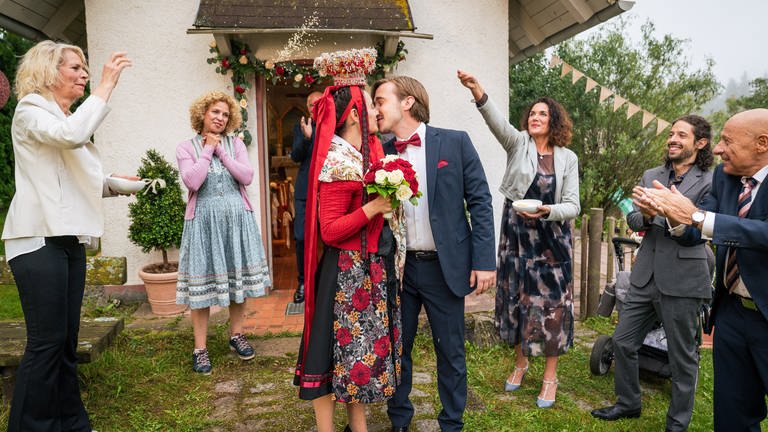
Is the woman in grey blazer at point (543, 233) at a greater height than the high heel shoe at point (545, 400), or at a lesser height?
greater

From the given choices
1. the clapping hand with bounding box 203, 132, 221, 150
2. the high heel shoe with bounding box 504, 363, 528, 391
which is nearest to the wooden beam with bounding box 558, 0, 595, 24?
the high heel shoe with bounding box 504, 363, 528, 391

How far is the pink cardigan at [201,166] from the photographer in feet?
13.0

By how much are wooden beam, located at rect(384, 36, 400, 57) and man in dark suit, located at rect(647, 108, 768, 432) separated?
12.6ft

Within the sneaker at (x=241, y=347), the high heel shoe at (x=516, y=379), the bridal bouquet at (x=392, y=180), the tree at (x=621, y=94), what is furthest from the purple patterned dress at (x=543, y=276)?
the tree at (x=621, y=94)

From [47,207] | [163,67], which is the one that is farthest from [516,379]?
[163,67]

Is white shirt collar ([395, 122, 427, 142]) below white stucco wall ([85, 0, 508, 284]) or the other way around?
below

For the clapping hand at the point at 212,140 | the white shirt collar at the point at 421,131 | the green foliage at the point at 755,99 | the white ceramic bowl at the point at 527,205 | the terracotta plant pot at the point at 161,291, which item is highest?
the green foliage at the point at 755,99

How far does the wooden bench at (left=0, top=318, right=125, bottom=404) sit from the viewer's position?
3.26 meters

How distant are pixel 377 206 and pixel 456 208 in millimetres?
667

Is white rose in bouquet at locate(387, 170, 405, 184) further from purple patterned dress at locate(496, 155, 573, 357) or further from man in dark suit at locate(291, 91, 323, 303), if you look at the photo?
man in dark suit at locate(291, 91, 323, 303)

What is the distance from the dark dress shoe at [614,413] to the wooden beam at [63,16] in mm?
7235

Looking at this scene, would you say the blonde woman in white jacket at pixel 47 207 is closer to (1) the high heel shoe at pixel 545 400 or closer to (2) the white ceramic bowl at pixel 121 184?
(2) the white ceramic bowl at pixel 121 184

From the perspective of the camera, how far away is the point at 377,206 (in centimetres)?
254

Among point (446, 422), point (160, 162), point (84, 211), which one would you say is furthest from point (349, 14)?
point (446, 422)
